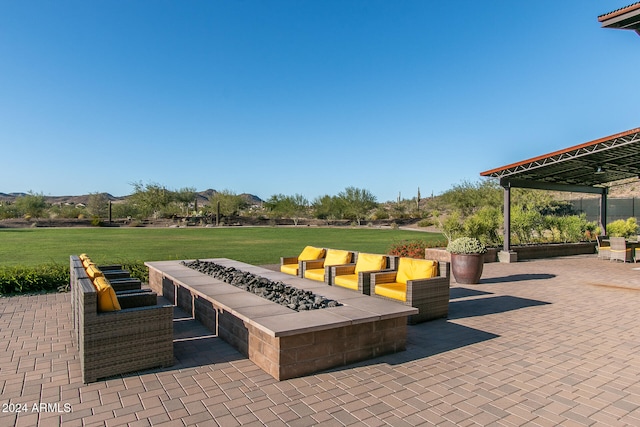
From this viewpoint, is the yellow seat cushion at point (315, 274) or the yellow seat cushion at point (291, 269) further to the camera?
the yellow seat cushion at point (291, 269)

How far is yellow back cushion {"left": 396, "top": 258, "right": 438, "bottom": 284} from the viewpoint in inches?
231

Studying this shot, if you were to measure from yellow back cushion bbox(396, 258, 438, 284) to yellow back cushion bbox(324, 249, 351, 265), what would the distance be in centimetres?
126

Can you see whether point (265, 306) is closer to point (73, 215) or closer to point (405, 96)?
point (405, 96)

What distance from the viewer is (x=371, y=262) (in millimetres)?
6699

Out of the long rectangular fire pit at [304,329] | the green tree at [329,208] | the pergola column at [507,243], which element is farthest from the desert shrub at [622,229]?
the green tree at [329,208]

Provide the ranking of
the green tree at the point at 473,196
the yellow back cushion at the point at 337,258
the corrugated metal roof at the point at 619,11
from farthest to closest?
the green tree at the point at 473,196 < the corrugated metal roof at the point at 619,11 < the yellow back cushion at the point at 337,258

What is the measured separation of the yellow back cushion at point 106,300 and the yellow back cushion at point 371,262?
397cm

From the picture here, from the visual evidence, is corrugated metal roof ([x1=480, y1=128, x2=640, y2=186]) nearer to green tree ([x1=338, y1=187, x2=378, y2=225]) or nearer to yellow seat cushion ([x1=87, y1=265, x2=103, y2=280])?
yellow seat cushion ([x1=87, y1=265, x2=103, y2=280])

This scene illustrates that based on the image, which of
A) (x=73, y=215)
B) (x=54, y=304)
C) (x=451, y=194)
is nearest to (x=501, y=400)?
(x=54, y=304)

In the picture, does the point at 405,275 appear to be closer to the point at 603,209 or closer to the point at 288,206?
the point at 603,209

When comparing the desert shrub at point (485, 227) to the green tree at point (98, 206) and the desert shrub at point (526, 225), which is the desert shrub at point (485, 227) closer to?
the desert shrub at point (526, 225)

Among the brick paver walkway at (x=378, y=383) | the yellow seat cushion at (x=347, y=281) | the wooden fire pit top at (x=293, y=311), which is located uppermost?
the wooden fire pit top at (x=293, y=311)

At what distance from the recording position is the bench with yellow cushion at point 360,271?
19.7ft

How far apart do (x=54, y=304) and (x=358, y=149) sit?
32.1 metres
